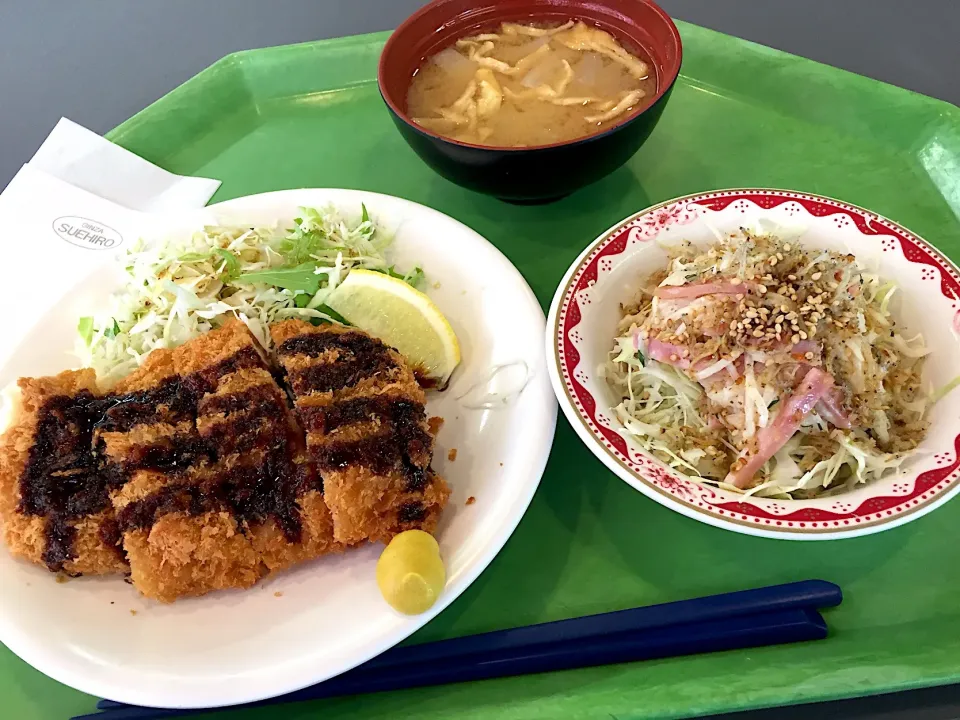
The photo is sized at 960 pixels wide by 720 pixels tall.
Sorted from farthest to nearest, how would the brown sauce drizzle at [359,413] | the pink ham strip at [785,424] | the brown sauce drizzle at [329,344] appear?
the brown sauce drizzle at [329,344], the brown sauce drizzle at [359,413], the pink ham strip at [785,424]

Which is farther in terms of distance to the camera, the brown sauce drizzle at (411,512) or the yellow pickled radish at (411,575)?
the brown sauce drizzle at (411,512)

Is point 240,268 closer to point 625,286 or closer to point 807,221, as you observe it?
point 625,286

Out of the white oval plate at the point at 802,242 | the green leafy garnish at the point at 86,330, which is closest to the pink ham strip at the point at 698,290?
the white oval plate at the point at 802,242

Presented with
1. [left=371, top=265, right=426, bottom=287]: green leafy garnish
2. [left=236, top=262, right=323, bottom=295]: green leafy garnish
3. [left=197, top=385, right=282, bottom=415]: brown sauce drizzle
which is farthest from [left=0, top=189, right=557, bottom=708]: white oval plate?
[left=236, top=262, right=323, bottom=295]: green leafy garnish

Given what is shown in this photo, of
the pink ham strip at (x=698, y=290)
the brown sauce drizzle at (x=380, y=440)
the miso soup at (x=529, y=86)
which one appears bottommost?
the brown sauce drizzle at (x=380, y=440)

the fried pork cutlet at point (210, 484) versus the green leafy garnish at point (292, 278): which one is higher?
the green leafy garnish at point (292, 278)

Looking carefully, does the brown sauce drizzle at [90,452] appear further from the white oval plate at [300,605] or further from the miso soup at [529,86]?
the miso soup at [529,86]

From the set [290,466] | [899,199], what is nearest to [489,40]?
[899,199]
